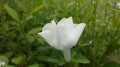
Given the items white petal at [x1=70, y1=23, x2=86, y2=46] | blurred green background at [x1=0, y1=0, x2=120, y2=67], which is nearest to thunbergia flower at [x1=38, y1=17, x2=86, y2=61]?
white petal at [x1=70, y1=23, x2=86, y2=46]

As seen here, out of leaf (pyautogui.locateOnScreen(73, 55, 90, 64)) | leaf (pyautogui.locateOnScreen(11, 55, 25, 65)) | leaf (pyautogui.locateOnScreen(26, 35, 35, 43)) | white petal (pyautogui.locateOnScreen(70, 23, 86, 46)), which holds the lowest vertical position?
leaf (pyautogui.locateOnScreen(73, 55, 90, 64))

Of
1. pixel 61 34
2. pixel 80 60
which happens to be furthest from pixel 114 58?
pixel 61 34

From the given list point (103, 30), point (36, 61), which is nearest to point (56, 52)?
point (36, 61)

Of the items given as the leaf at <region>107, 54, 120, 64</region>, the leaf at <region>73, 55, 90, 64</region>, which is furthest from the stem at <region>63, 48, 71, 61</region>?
the leaf at <region>107, 54, 120, 64</region>

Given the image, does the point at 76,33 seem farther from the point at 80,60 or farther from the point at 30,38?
the point at 30,38

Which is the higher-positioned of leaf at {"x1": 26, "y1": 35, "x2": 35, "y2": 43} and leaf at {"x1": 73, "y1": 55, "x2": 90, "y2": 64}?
leaf at {"x1": 26, "y1": 35, "x2": 35, "y2": 43}

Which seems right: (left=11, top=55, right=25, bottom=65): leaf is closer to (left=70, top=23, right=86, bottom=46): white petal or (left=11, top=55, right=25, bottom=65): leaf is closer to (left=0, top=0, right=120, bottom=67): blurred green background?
(left=0, top=0, right=120, bottom=67): blurred green background

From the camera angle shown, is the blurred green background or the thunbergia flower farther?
the blurred green background

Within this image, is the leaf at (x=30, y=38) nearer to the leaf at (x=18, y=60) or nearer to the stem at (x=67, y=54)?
the leaf at (x=18, y=60)

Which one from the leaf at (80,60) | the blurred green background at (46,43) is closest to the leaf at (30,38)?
the blurred green background at (46,43)
